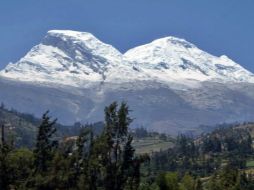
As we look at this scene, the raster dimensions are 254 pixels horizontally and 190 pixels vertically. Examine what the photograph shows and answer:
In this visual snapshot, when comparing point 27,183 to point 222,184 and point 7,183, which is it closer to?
point 7,183

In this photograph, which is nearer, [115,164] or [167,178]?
[115,164]

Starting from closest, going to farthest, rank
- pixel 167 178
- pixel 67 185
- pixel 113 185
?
pixel 113 185
pixel 67 185
pixel 167 178

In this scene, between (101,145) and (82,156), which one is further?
(82,156)

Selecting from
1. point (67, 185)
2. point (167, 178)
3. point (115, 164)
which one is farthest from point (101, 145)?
point (167, 178)

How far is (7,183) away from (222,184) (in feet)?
133

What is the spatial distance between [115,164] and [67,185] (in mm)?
12759

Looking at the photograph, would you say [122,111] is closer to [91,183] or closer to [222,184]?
[91,183]

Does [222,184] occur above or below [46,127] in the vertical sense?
below

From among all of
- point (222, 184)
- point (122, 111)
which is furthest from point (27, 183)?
point (222, 184)

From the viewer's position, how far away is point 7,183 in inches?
4801

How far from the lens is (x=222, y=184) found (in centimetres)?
13075

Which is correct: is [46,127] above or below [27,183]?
above

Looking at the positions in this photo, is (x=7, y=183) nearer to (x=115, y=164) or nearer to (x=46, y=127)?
(x=46, y=127)

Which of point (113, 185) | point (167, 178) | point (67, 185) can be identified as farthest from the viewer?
point (167, 178)
